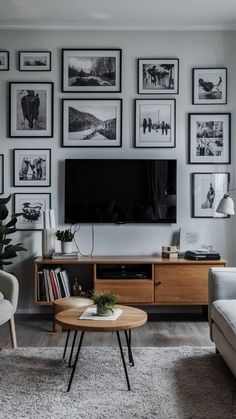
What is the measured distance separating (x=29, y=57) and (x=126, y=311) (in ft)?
9.26

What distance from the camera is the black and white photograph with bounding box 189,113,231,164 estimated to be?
15.9ft

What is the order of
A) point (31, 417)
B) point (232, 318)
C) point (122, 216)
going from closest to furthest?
1. point (31, 417)
2. point (232, 318)
3. point (122, 216)

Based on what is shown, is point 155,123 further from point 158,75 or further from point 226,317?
point 226,317

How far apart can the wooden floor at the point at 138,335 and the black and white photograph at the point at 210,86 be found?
211cm

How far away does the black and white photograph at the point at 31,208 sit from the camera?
15.9ft

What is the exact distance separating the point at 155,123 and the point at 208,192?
841 millimetres

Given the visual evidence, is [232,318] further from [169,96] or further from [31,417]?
[169,96]

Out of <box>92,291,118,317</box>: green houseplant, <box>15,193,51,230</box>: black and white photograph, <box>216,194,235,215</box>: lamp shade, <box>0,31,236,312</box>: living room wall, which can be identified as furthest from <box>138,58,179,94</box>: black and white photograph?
<box>92,291,118,317</box>: green houseplant

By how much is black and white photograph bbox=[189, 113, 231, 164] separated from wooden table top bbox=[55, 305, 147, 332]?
7.14ft

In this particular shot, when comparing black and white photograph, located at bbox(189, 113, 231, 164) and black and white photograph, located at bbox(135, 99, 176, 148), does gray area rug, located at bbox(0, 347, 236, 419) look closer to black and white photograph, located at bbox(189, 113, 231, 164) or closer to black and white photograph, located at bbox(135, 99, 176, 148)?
black and white photograph, located at bbox(189, 113, 231, 164)

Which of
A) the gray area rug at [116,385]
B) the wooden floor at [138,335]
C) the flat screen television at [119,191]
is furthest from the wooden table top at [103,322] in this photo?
the flat screen television at [119,191]

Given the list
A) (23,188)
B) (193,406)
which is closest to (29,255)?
(23,188)

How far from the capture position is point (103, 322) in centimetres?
289

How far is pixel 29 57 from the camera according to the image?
484 centimetres
